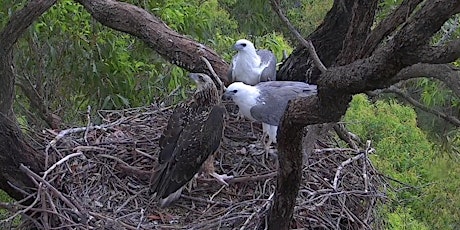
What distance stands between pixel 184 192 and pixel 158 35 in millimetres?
1123

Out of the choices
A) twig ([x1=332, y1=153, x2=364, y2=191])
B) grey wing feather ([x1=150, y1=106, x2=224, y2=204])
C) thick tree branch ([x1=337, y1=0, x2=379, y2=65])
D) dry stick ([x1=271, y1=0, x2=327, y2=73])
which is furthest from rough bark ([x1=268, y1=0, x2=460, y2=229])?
grey wing feather ([x1=150, y1=106, x2=224, y2=204])

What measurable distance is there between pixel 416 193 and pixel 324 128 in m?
2.31

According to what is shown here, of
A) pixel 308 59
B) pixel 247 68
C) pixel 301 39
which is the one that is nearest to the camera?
pixel 301 39

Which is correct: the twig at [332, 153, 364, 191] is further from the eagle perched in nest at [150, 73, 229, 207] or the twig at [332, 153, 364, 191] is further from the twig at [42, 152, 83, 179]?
the twig at [42, 152, 83, 179]

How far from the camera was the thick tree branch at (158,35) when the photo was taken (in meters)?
4.22

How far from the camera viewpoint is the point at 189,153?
3.42 meters

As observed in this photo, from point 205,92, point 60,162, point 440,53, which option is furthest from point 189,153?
point 440,53

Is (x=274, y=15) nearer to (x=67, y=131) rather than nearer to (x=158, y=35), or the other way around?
(x=158, y=35)

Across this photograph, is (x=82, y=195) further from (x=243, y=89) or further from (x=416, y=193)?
(x=416, y=193)

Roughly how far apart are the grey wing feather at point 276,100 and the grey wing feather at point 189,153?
187mm

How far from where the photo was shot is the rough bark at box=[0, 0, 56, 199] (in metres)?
3.27

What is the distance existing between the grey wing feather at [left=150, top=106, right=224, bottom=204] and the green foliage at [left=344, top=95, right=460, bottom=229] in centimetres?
127

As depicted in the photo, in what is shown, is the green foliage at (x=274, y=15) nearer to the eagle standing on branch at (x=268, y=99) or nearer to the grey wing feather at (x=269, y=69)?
the grey wing feather at (x=269, y=69)

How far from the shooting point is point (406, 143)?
18.8 ft
